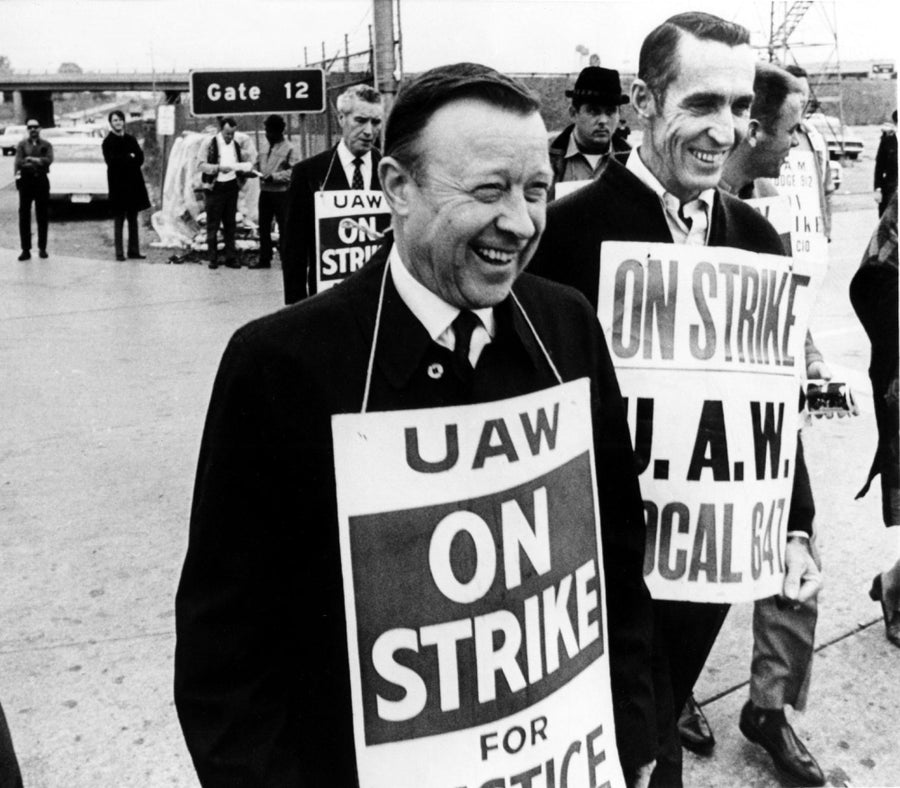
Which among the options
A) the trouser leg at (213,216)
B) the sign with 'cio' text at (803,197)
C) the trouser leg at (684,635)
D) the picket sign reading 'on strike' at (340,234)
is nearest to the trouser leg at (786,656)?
the trouser leg at (684,635)

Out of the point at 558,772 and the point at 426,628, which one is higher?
the point at 426,628

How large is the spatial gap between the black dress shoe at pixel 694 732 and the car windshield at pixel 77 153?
15.8 meters

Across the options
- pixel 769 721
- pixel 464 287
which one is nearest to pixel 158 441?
pixel 769 721

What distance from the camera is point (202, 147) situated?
539 inches

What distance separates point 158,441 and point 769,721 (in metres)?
3.58

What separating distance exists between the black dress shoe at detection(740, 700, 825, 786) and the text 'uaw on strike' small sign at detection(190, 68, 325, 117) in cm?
554

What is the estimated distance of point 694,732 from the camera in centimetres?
294

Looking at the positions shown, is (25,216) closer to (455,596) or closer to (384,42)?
(384,42)

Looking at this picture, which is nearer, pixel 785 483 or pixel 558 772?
pixel 558 772

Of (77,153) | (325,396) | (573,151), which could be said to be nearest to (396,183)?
(325,396)

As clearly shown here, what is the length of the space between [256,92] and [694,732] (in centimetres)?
624

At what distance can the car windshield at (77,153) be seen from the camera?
16.9 metres

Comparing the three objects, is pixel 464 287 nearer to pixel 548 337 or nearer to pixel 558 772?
pixel 548 337

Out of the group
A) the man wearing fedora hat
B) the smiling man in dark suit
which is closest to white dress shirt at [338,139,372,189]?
the smiling man in dark suit
